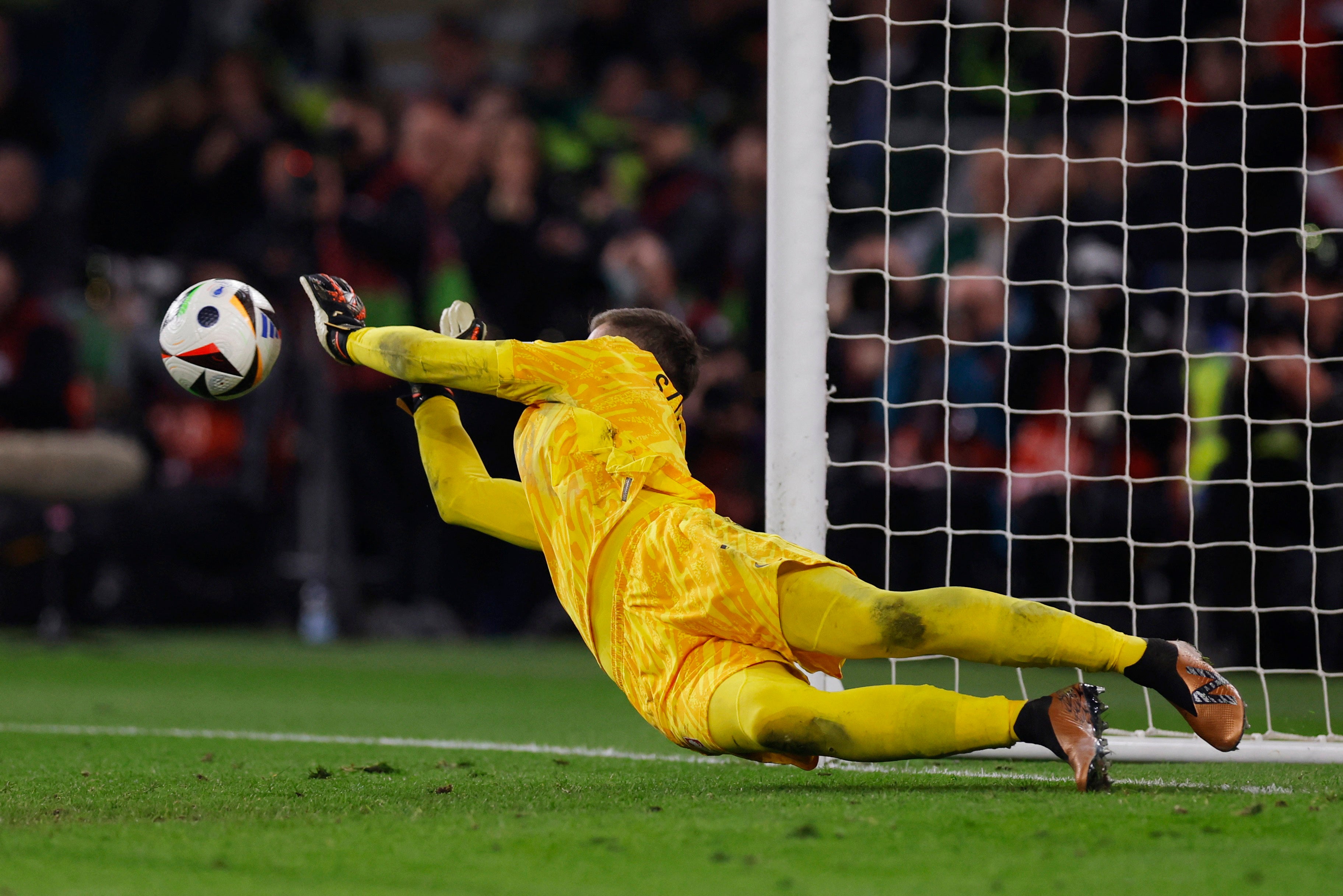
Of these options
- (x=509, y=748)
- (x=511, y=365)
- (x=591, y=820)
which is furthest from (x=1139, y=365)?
(x=591, y=820)

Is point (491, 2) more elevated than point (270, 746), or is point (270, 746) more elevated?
point (491, 2)

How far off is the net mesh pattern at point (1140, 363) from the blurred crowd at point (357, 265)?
0.98 metres

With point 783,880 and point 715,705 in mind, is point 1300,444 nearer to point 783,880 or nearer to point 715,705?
point 715,705

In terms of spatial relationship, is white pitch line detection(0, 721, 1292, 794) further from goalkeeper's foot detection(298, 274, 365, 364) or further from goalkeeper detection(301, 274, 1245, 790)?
goalkeeper's foot detection(298, 274, 365, 364)

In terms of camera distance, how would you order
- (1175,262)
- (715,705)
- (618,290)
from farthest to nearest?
(618,290)
(1175,262)
(715,705)

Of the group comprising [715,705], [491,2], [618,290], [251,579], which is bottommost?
[251,579]

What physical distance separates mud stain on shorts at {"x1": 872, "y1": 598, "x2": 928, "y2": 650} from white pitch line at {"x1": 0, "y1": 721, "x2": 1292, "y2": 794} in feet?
2.47

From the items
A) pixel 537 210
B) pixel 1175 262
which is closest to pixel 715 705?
pixel 1175 262

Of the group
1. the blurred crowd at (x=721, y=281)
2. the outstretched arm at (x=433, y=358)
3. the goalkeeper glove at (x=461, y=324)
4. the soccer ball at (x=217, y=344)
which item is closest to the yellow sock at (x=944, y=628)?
the outstretched arm at (x=433, y=358)

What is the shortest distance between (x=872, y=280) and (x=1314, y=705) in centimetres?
315

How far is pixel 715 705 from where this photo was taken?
10.8 feet

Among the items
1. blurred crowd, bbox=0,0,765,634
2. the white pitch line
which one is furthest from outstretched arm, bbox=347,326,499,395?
blurred crowd, bbox=0,0,765,634

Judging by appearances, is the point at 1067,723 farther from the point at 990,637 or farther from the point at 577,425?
the point at 577,425

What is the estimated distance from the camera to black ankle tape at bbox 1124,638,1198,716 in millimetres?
3291
